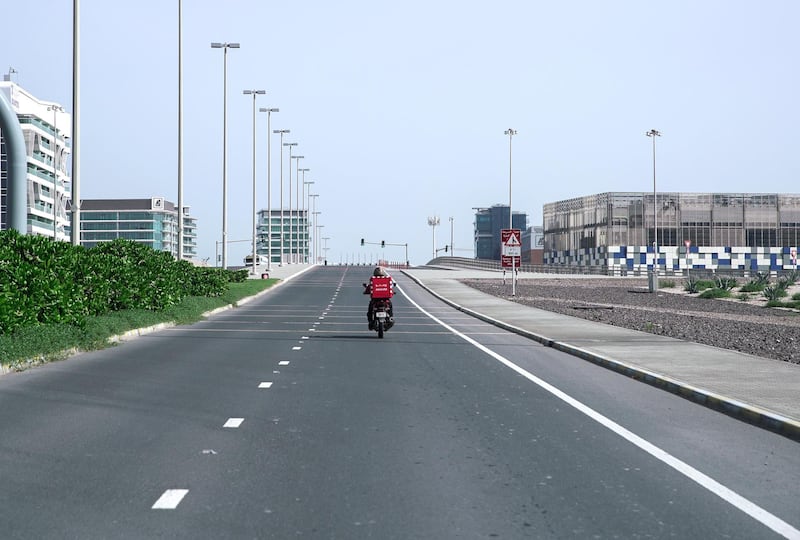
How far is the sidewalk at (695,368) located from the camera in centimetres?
1145

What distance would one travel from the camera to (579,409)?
12.0 metres

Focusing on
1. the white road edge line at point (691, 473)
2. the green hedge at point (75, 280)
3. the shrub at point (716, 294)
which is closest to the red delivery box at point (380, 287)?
the green hedge at point (75, 280)

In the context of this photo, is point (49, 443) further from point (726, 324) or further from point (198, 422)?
point (726, 324)

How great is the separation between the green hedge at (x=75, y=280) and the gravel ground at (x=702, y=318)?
532 inches

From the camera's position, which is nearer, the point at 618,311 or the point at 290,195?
the point at 618,311

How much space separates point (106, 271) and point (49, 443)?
50.8ft

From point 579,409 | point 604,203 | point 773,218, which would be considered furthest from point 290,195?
point 579,409

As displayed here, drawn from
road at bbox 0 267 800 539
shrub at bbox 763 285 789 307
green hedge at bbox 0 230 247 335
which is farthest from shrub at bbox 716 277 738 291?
road at bbox 0 267 800 539

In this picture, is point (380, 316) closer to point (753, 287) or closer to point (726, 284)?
point (753, 287)

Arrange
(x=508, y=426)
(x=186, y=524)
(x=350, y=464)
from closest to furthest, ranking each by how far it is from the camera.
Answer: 1. (x=186, y=524)
2. (x=350, y=464)
3. (x=508, y=426)

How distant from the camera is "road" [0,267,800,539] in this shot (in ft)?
21.7

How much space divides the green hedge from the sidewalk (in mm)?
10105

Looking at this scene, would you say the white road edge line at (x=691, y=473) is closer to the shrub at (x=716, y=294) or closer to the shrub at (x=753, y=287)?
the shrub at (x=716, y=294)

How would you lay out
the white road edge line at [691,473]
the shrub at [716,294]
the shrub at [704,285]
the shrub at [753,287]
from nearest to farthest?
the white road edge line at [691,473], the shrub at [716,294], the shrub at [753,287], the shrub at [704,285]
